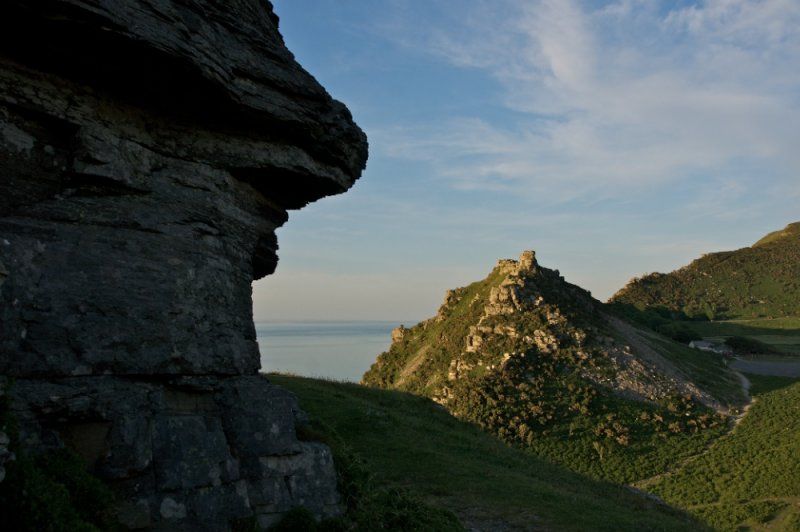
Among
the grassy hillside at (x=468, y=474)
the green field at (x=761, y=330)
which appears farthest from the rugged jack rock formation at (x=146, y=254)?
the green field at (x=761, y=330)

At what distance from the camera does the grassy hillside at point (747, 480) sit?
33719 mm

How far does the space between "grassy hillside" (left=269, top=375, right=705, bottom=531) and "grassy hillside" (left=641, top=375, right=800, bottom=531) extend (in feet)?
39.5

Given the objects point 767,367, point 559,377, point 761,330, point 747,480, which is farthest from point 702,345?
point 747,480

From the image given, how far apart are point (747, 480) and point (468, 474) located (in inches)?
1195

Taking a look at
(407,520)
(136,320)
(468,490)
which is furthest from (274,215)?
(468,490)

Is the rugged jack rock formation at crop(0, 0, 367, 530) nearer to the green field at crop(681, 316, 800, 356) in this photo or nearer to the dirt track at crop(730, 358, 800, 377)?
the dirt track at crop(730, 358, 800, 377)

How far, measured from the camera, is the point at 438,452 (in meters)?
22.4

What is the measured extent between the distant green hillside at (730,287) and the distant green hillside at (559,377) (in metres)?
74.6

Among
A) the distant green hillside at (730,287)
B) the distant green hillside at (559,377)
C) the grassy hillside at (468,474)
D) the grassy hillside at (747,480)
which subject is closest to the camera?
the grassy hillside at (468,474)

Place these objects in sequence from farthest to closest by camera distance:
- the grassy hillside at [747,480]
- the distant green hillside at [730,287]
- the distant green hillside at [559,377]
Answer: the distant green hillside at [730,287], the distant green hillside at [559,377], the grassy hillside at [747,480]

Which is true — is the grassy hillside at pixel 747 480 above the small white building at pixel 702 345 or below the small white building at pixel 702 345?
below

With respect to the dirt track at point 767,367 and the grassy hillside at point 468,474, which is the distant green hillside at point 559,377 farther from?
the grassy hillside at point 468,474

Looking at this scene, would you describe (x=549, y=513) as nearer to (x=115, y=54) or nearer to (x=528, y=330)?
(x=115, y=54)

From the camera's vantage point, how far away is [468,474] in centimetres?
2011
